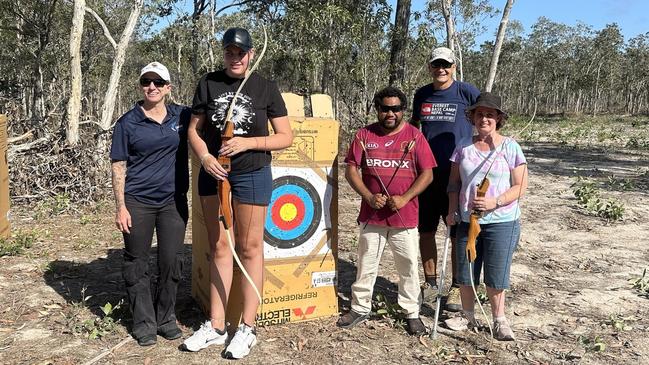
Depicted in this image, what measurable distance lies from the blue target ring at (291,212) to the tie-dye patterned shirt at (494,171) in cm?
108

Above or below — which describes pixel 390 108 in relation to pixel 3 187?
above

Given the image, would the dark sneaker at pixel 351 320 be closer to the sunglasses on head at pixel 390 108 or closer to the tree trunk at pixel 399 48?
the sunglasses on head at pixel 390 108

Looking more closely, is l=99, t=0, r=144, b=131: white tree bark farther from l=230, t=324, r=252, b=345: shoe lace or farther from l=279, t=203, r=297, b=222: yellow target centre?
l=230, t=324, r=252, b=345: shoe lace

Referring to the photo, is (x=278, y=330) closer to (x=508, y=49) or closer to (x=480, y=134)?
(x=480, y=134)

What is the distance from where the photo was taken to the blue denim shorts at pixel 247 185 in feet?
10.3

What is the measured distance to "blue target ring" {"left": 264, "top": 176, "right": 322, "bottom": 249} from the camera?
3.72m

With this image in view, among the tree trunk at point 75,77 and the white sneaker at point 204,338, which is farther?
the tree trunk at point 75,77

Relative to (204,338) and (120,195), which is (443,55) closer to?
(120,195)

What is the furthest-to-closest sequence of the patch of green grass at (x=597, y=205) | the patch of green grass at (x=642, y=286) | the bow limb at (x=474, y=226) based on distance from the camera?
1. the patch of green grass at (x=597, y=205)
2. the patch of green grass at (x=642, y=286)
3. the bow limb at (x=474, y=226)

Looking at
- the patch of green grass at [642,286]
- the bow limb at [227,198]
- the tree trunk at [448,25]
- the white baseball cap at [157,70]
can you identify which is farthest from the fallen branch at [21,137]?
the tree trunk at [448,25]

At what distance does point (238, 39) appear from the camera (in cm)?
294

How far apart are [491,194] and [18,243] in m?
4.77

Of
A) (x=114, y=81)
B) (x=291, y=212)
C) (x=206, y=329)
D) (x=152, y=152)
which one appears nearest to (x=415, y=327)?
(x=291, y=212)

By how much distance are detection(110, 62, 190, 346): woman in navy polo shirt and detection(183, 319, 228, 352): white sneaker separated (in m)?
0.26
